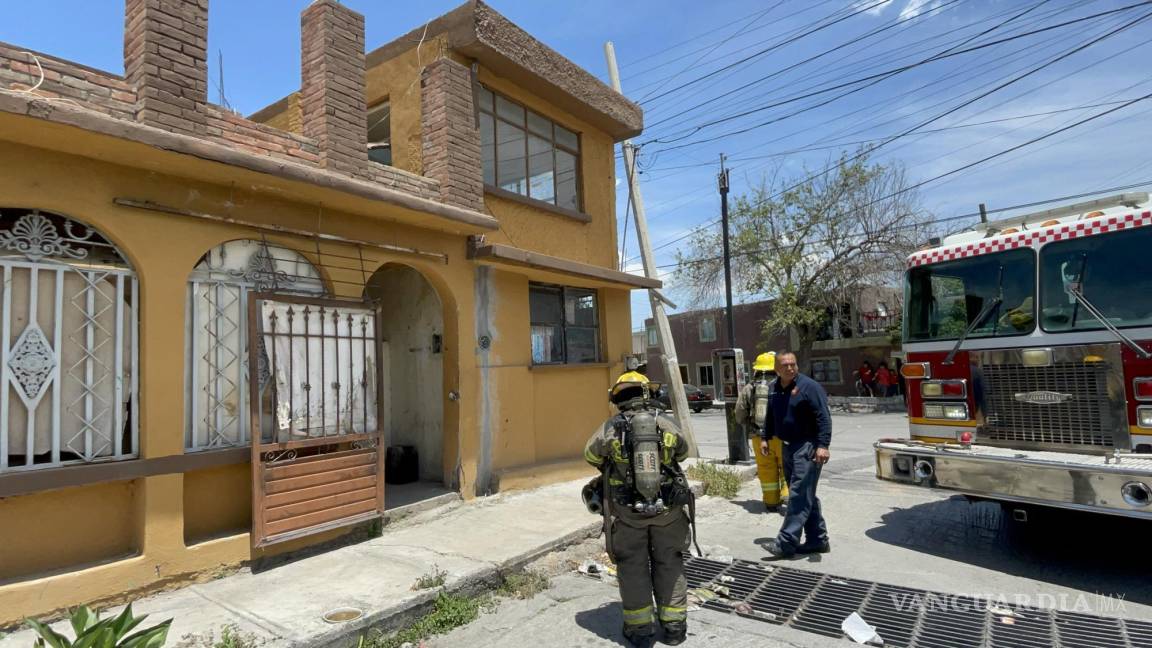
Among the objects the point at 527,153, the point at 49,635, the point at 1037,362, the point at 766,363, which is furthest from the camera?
the point at 527,153

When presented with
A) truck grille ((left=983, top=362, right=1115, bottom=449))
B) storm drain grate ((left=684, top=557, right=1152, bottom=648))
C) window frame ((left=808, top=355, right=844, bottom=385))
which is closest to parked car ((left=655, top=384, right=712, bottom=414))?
window frame ((left=808, top=355, right=844, bottom=385))

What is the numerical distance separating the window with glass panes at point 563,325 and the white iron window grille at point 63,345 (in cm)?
485

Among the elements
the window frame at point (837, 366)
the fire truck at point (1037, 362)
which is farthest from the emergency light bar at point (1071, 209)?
the window frame at point (837, 366)

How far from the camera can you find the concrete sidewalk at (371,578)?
3.96 meters

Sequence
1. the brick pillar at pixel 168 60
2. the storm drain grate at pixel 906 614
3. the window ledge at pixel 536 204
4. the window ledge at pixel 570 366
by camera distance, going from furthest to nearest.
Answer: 1. the window ledge at pixel 570 366
2. the window ledge at pixel 536 204
3. the brick pillar at pixel 168 60
4. the storm drain grate at pixel 906 614

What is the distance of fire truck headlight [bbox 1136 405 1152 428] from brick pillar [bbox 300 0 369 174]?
6679 mm

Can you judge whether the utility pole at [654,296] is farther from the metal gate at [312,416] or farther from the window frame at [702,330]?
the window frame at [702,330]

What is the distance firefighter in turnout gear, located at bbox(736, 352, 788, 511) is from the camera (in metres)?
7.02

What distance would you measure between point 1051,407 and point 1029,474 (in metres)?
0.69

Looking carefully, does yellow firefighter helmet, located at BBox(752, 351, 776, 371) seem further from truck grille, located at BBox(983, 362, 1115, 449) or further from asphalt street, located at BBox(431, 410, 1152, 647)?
truck grille, located at BBox(983, 362, 1115, 449)

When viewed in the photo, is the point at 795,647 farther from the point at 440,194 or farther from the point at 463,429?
the point at 440,194

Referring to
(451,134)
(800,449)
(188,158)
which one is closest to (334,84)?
(451,134)

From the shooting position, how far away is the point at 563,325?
9289 millimetres

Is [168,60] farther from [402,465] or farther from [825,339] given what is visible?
[825,339]
